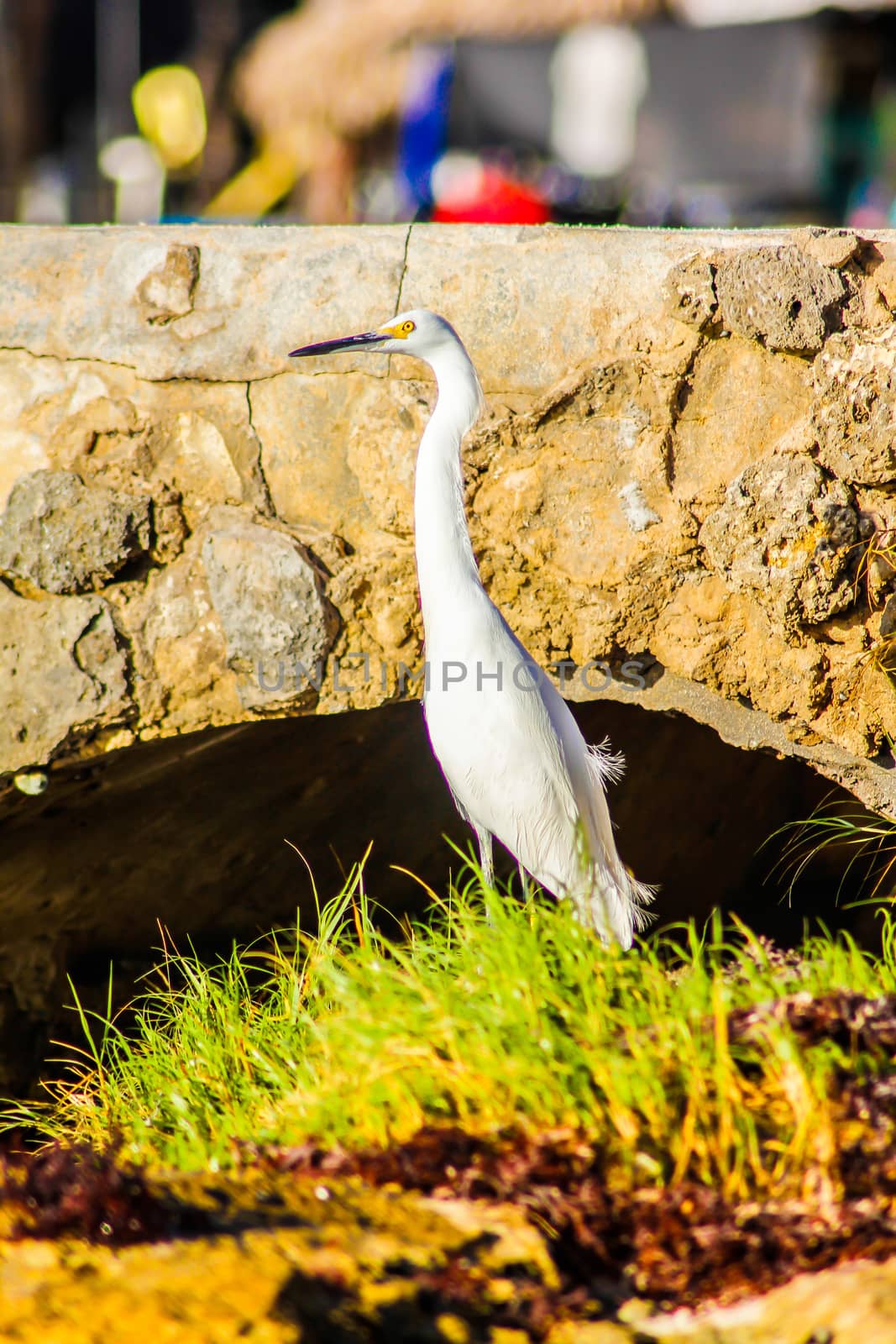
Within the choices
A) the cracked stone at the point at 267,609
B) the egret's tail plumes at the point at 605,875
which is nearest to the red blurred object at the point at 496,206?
the cracked stone at the point at 267,609

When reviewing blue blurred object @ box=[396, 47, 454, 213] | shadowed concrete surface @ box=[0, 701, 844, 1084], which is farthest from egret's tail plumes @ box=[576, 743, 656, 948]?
blue blurred object @ box=[396, 47, 454, 213]

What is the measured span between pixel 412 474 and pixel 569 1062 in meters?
1.41

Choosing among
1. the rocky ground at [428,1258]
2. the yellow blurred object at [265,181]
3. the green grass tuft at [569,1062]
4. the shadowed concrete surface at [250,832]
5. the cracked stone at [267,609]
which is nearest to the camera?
the rocky ground at [428,1258]

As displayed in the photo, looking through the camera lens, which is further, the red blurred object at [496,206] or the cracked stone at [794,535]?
the red blurred object at [496,206]

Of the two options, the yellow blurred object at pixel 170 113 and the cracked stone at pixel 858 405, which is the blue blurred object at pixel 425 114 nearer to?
the yellow blurred object at pixel 170 113

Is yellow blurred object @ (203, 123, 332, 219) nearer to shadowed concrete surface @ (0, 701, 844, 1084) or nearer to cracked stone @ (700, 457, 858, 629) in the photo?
shadowed concrete surface @ (0, 701, 844, 1084)

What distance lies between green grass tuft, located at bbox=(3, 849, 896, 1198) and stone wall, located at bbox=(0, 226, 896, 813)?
0.71 metres

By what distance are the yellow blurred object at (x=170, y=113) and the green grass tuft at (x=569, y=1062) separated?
8.44m

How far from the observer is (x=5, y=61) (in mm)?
10078

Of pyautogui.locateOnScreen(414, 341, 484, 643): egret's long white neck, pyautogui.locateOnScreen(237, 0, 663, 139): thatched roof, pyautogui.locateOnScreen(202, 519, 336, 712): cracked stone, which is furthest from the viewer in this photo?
pyautogui.locateOnScreen(237, 0, 663, 139): thatched roof

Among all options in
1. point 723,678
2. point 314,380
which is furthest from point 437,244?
point 723,678

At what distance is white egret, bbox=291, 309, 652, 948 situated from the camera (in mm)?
2469

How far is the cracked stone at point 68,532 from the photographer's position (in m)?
2.91

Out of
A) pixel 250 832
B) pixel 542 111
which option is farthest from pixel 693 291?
pixel 542 111
